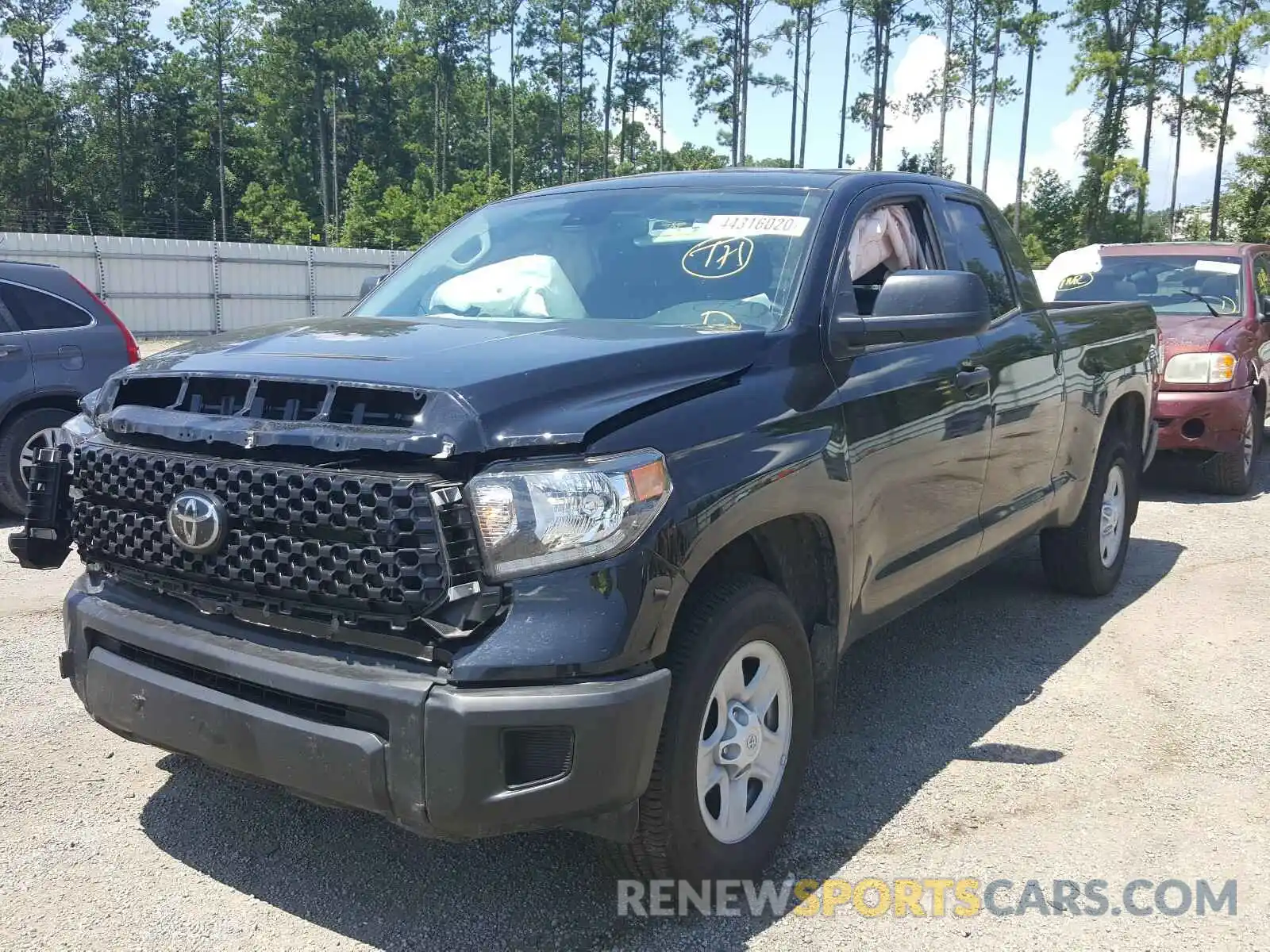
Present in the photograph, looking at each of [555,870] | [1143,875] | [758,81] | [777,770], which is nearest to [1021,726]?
[1143,875]

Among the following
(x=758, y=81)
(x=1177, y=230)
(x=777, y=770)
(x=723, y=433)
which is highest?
(x=758, y=81)

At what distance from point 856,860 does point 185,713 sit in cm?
185

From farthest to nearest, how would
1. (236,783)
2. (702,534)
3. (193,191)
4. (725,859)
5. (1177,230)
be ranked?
(193,191)
(1177,230)
(236,783)
(725,859)
(702,534)

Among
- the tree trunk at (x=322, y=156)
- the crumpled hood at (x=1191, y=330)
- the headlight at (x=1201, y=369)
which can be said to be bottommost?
the headlight at (x=1201, y=369)

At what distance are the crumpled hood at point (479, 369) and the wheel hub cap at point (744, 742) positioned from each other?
0.73 m

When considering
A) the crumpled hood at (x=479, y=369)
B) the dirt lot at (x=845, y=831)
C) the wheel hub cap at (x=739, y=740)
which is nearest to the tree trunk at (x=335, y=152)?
the dirt lot at (x=845, y=831)

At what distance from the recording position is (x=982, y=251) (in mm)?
4695

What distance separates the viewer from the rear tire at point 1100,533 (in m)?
5.64

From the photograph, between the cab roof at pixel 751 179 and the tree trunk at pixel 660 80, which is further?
the tree trunk at pixel 660 80

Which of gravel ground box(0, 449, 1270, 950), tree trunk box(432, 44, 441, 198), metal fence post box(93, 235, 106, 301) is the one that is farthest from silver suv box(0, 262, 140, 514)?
tree trunk box(432, 44, 441, 198)

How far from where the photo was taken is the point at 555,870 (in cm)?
311

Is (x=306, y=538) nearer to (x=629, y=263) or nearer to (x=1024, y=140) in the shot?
(x=629, y=263)

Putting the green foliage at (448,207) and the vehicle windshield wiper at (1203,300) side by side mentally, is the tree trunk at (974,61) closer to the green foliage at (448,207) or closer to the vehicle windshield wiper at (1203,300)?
the green foliage at (448,207)

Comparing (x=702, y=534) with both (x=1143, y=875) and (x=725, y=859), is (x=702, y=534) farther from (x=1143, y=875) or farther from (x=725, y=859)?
(x=1143, y=875)
